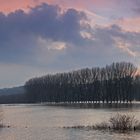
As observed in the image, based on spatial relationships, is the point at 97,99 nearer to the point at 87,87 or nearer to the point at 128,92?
the point at 87,87

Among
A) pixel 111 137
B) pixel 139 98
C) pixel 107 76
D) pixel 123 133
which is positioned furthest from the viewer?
pixel 139 98

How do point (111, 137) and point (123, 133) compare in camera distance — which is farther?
point (123, 133)

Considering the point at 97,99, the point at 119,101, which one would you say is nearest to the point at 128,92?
the point at 119,101

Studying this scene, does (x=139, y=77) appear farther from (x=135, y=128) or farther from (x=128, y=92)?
(x=135, y=128)

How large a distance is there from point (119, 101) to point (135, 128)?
5094 inches

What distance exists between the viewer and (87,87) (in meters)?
182

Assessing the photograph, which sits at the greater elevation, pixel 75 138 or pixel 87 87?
pixel 87 87

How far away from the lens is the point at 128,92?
530 feet

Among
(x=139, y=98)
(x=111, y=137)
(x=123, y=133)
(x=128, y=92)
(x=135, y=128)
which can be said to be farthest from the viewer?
(x=139, y=98)

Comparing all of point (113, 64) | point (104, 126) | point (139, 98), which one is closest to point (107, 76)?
point (113, 64)

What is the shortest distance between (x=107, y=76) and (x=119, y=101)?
12.1 meters

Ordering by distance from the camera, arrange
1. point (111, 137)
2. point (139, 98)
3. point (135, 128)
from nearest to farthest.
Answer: point (111, 137), point (135, 128), point (139, 98)

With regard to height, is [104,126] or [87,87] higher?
[87,87]

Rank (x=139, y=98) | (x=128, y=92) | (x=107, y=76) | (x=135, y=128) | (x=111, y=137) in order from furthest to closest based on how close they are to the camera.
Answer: (x=139, y=98) → (x=107, y=76) → (x=128, y=92) → (x=135, y=128) → (x=111, y=137)
